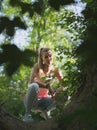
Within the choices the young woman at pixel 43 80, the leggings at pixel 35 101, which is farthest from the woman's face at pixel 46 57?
the leggings at pixel 35 101

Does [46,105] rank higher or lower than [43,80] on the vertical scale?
lower

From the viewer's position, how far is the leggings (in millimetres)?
5617

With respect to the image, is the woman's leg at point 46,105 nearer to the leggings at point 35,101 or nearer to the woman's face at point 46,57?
the leggings at point 35,101

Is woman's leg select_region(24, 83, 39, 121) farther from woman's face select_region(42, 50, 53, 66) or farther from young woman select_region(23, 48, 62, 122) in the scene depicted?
woman's face select_region(42, 50, 53, 66)

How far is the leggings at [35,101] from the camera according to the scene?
5617 millimetres

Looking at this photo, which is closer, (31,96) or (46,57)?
(31,96)

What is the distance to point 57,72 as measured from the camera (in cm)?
611

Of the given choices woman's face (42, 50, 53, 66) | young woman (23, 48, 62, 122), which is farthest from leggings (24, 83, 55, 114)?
woman's face (42, 50, 53, 66)

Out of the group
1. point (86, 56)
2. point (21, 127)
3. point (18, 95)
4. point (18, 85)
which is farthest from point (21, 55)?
point (18, 85)

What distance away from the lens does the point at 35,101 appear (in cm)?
579

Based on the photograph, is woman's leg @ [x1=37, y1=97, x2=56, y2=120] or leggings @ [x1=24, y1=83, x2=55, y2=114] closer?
leggings @ [x1=24, y1=83, x2=55, y2=114]

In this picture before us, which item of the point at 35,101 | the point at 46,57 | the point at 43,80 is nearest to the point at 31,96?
the point at 35,101

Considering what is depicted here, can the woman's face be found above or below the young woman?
above

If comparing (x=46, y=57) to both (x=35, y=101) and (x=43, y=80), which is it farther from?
(x=35, y=101)
